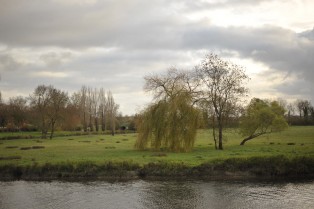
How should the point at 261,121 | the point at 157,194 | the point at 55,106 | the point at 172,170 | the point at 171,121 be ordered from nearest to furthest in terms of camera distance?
the point at 157,194 → the point at 172,170 → the point at 171,121 → the point at 261,121 → the point at 55,106

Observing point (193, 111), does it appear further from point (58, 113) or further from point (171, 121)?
point (58, 113)

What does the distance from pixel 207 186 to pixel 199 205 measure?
6325mm

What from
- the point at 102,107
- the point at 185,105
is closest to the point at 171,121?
the point at 185,105

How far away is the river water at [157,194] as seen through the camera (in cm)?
2545

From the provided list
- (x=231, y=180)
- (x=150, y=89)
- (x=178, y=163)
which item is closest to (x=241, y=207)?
(x=231, y=180)

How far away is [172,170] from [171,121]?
12.3 metres

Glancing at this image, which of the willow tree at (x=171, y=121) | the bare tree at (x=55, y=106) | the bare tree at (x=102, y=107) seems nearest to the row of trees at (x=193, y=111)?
the willow tree at (x=171, y=121)

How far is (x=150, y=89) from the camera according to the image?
172 feet

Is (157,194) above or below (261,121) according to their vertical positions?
below

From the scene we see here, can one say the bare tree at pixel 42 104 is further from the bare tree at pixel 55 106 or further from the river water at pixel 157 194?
the river water at pixel 157 194

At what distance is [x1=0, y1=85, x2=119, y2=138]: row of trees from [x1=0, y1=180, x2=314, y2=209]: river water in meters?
59.4

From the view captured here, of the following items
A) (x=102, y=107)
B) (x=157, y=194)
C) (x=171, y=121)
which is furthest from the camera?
(x=102, y=107)

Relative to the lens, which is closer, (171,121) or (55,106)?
(171,121)

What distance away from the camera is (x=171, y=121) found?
47.5m
